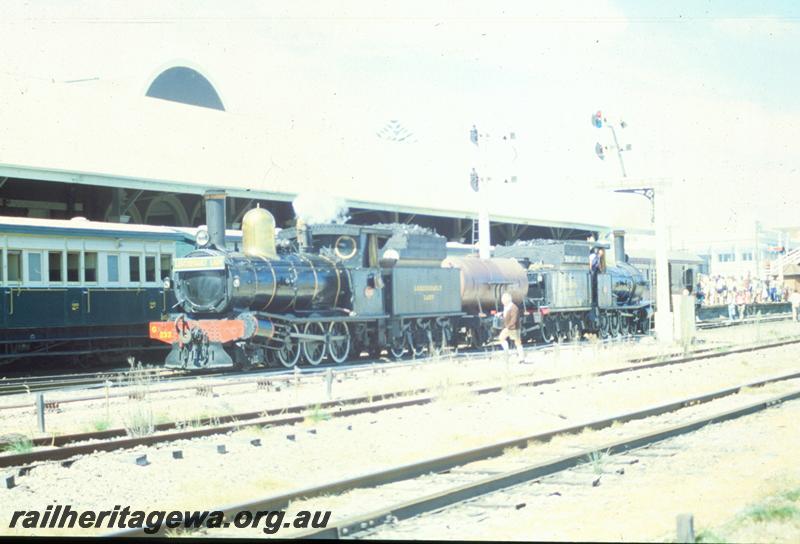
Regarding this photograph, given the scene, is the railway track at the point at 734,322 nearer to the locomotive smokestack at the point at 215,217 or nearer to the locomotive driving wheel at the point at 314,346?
the locomotive driving wheel at the point at 314,346

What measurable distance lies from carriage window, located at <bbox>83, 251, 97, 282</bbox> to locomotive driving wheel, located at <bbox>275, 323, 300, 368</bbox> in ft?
14.6

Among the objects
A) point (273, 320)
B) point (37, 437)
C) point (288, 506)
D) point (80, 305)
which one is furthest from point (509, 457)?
point (80, 305)

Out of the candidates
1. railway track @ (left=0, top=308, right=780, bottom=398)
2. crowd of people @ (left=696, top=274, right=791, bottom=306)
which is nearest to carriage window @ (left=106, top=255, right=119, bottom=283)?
→ railway track @ (left=0, top=308, right=780, bottom=398)

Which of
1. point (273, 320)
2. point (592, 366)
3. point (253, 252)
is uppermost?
point (253, 252)

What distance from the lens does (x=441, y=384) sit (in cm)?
1512

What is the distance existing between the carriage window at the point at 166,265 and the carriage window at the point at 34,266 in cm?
323

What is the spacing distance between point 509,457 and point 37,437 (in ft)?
18.2

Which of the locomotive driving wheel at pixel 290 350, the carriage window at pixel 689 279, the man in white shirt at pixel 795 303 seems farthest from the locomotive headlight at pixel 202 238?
the man in white shirt at pixel 795 303

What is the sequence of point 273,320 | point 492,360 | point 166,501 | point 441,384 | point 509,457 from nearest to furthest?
point 166,501 < point 509,457 < point 441,384 < point 273,320 < point 492,360

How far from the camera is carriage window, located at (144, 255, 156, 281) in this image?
21.2 m

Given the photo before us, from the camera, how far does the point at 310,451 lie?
9828mm

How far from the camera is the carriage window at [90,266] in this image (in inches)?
782

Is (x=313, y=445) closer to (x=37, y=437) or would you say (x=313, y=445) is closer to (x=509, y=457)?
(x=509, y=457)

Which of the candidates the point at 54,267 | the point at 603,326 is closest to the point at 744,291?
the point at 603,326
